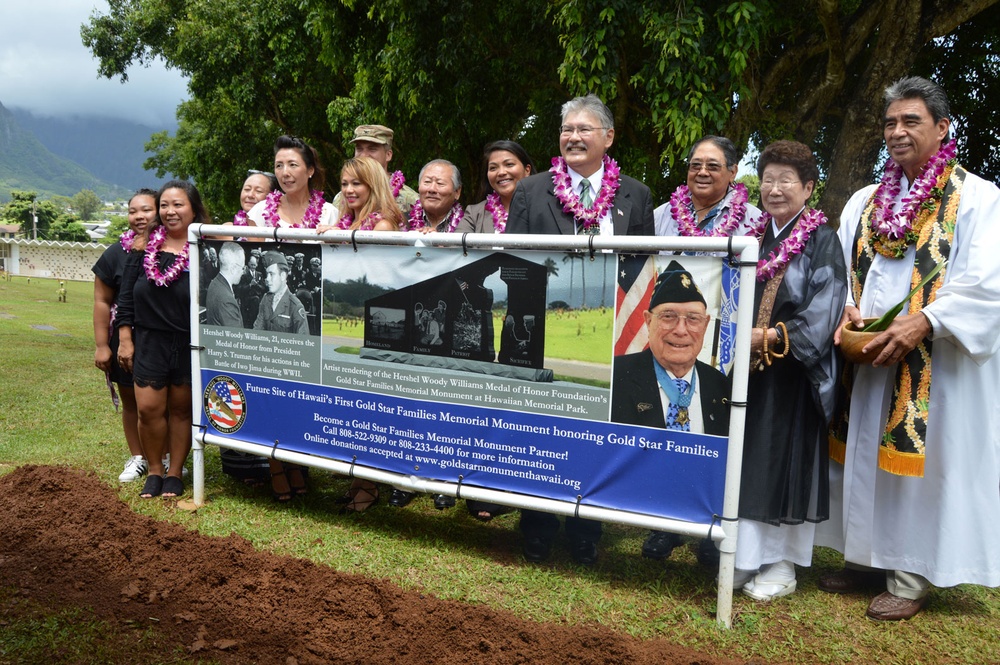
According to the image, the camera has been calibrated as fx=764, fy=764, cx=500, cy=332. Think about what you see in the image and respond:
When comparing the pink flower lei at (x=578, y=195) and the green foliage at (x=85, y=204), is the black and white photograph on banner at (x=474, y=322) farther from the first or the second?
the green foliage at (x=85, y=204)

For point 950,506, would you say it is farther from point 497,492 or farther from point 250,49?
point 250,49

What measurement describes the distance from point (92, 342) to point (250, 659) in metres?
13.7

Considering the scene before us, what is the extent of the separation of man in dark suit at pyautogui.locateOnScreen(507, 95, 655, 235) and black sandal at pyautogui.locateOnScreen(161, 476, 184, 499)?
292 centimetres

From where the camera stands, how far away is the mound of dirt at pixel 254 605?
315 cm

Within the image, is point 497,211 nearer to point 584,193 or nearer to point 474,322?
point 584,193

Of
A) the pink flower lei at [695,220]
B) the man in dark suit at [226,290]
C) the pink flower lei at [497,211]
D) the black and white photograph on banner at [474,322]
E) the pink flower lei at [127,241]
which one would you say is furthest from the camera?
the pink flower lei at [127,241]

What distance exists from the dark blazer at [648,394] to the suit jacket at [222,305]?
2.44 metres

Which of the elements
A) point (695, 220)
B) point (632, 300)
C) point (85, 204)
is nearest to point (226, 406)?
point (632, 300)

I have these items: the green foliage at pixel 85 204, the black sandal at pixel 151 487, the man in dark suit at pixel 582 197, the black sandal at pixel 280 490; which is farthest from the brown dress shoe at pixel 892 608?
the green foliage at pixel 85 204

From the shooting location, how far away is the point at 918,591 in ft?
12.2

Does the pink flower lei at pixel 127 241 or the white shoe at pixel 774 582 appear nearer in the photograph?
the white shoe at pixel 774 582

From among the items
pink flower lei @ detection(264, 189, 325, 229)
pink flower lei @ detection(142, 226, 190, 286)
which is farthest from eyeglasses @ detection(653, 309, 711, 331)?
pink flower lei @ detection(142, 226, 190, 286)

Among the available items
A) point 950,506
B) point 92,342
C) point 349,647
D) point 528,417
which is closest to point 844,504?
point 950,506

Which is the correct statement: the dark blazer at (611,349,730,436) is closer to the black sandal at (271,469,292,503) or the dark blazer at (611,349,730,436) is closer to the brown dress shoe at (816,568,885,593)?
the brown dress shoe at (816,568,885,593)
